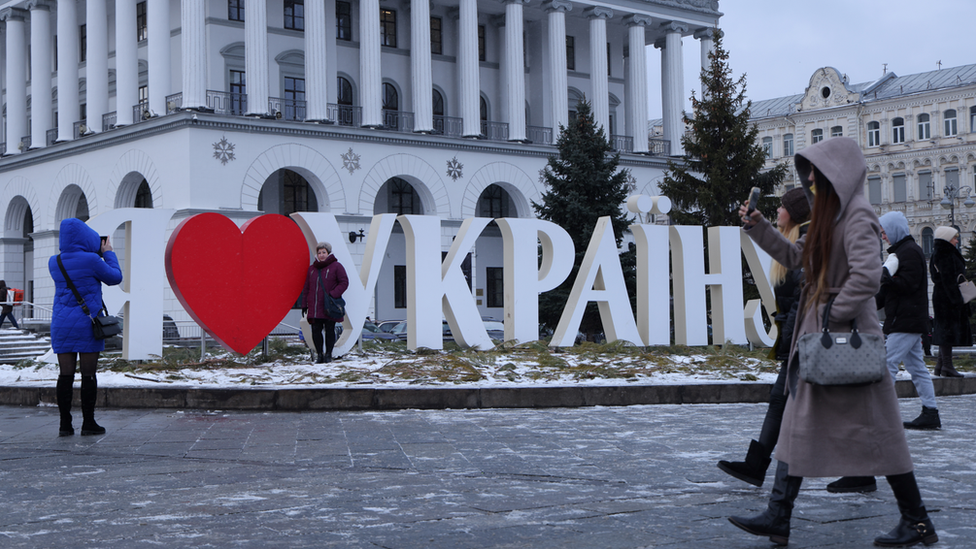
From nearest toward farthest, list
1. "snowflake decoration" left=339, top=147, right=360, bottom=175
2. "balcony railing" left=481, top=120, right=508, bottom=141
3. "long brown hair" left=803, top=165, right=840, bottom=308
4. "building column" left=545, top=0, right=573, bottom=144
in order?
"long brown hair" left=803, top=165, right=840, bottom=308, "snowflake decoration" left=339, top=147, right=360, bottom=175, "balcony railing" left=481, top=120, right=508, bottom=141, "building column" left=545, top=0, right=573, bottom=144

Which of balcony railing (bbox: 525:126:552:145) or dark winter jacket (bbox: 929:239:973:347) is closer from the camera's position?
dark winter jacket (bbox: 929:239:973:347)

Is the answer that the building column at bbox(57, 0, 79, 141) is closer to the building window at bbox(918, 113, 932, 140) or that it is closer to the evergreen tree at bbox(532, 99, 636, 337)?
the evergreen tree at bbox(532, 99, 636, 337)

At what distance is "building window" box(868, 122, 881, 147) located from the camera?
6456 centimetres

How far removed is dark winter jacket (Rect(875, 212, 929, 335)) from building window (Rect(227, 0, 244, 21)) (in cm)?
3374

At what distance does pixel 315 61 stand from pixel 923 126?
40196 millimetres

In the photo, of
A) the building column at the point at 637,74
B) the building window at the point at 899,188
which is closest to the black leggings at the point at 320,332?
the building column at the point at 637,74

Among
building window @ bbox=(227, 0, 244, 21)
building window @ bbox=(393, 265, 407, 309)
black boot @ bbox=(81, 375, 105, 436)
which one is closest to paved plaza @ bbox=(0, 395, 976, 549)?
black boot @ bbox=(81, 375, 105, 436)

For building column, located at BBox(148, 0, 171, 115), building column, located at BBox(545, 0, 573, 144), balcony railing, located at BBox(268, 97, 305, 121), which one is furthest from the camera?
building column, located at BBox(545, 0, 573, 144)

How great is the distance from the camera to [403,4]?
1690 inches

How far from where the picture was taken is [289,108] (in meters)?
39.7

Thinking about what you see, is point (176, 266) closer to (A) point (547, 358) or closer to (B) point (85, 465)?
(A) point (547, 358)

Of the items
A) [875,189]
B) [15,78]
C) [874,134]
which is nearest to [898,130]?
[874,134]

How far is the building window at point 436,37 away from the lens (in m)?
44.1

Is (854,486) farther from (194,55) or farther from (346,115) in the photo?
(346,115)
